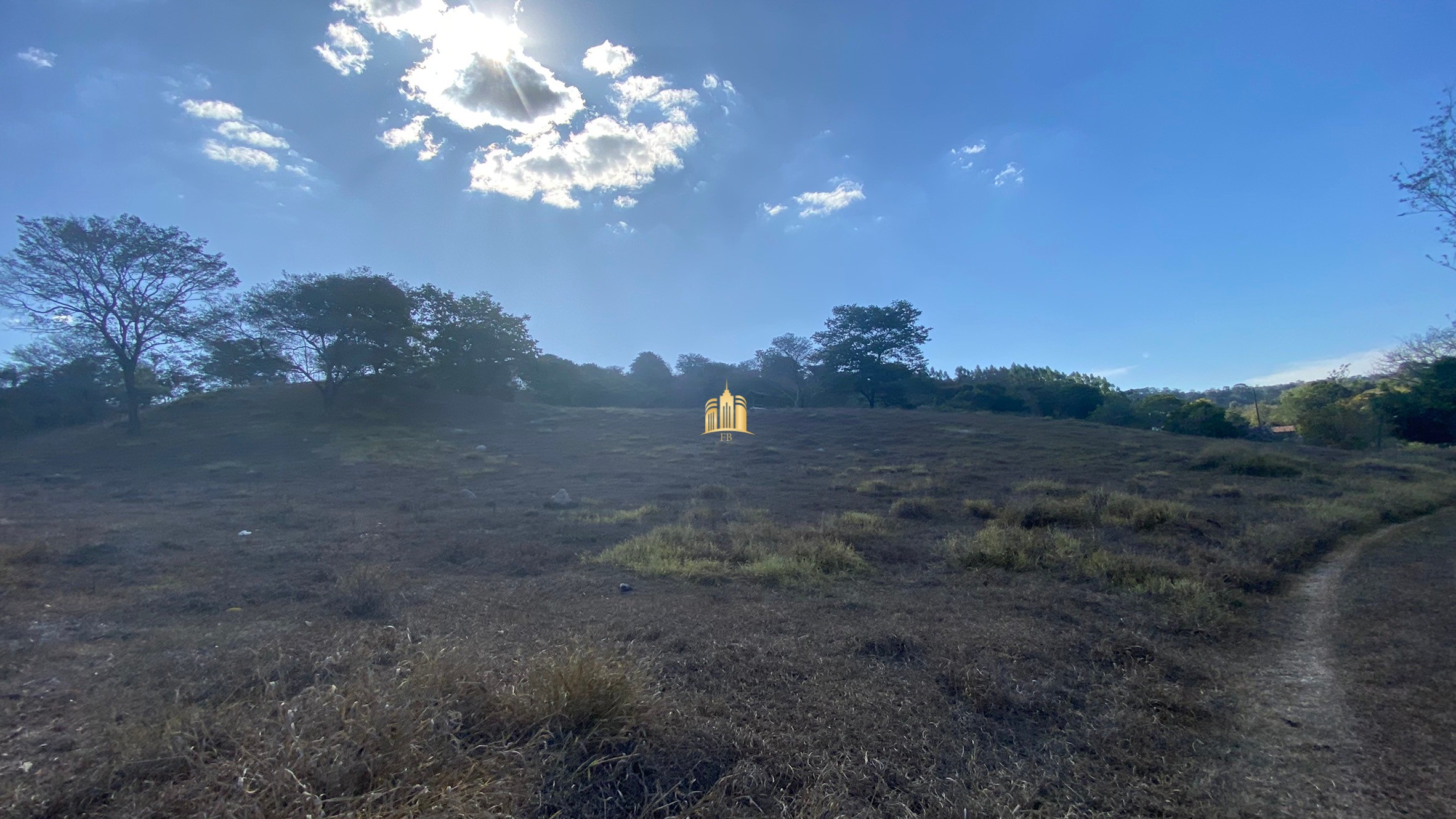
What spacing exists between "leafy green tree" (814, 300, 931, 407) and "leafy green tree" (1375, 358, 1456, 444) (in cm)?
2114

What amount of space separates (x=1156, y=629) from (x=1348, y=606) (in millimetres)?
2306

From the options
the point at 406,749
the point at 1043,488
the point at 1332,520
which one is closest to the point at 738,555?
the point at 406,749

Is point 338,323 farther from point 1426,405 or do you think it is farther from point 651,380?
point 1426,405

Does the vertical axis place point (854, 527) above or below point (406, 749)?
below

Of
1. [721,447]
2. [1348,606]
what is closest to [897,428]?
[721,447]

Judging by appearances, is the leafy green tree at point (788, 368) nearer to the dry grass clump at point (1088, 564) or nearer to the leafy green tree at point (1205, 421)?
the leafy green tree at point (1205, 421)

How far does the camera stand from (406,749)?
96.4 inches

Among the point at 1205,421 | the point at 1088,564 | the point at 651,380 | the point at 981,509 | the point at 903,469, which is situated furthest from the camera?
the point at 651,380

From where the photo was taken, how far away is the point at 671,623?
5.25m

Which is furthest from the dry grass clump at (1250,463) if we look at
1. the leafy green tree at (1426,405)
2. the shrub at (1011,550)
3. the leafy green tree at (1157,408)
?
the leafy green tree at (1157,408)

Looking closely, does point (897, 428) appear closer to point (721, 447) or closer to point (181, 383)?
point (721, 447)

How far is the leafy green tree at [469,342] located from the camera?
99.3 feet

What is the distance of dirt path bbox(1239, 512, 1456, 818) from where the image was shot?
2.83m

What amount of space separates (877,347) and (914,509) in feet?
98.2
